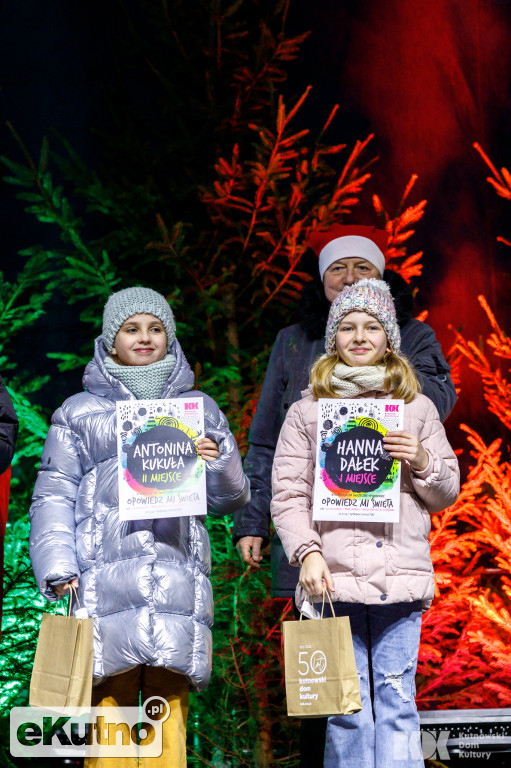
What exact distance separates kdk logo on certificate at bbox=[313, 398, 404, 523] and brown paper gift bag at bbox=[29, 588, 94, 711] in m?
0.81

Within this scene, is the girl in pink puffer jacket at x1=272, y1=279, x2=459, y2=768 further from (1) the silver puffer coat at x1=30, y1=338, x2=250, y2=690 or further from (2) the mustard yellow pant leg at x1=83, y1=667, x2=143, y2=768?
(2) the mustard yellow pant leg at x1=83, y1=667, x2=143, y2=768

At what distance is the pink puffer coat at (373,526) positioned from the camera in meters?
2.84

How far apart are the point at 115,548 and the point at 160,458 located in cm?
32

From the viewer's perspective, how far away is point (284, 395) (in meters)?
3.60

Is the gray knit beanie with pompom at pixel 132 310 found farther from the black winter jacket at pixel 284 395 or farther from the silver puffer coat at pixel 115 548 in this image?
the black winter jacket at pixel 284 395

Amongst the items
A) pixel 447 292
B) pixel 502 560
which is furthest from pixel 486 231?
pixel 502 560

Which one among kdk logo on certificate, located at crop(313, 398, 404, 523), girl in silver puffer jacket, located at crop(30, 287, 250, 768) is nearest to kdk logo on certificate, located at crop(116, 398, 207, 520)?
girl in silver puffer jacket, located at crop(30, 287, 250, 768)

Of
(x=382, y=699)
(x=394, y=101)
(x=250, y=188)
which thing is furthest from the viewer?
(x=394, y=101)

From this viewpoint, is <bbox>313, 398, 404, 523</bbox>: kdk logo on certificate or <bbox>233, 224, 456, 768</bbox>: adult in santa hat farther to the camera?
<bbox>233, 224, 456, 768</bbox>: adult in santa hat

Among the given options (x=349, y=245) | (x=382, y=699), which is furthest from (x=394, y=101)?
(x=382, y=699)

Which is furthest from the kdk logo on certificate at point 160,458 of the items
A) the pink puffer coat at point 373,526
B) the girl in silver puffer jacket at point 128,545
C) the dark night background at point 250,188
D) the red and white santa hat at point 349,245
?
the dark night background at point 250,188

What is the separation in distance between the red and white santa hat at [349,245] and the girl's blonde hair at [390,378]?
0.71 m

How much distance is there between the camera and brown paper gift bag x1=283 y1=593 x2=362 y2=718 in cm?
264

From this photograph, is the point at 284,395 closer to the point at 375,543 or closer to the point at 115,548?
the point at 375,543
